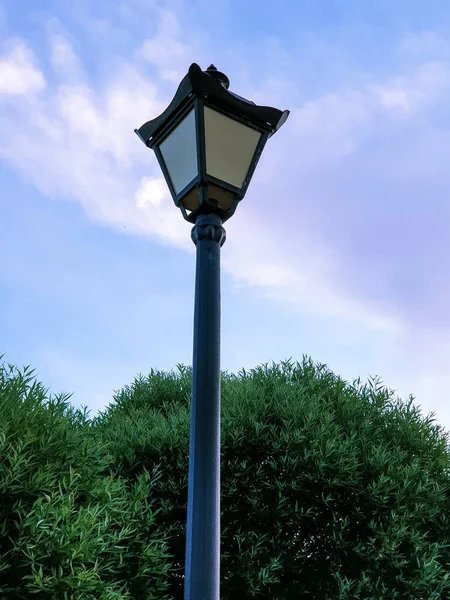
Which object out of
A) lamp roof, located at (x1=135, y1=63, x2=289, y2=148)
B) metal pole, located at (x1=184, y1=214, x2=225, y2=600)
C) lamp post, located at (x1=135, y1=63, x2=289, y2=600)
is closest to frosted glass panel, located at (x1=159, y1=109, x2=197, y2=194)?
lamp post, located at (x1=135, y1=63, x2=289, y2=600)

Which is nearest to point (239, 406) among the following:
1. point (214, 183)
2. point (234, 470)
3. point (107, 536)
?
point (234, 470)

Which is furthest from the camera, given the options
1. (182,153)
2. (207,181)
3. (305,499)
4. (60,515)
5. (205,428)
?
(305,499)

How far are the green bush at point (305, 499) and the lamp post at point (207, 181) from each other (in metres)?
4.46

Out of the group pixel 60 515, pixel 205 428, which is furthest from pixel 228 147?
pixel 60 515

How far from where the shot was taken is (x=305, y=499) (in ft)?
27.5

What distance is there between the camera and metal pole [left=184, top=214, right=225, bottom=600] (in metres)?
3.22

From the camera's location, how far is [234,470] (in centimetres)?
853

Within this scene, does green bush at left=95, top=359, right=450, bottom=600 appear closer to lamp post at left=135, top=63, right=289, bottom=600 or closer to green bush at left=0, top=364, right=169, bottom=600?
green bush at left=0, top=364, right=169, bottom=600

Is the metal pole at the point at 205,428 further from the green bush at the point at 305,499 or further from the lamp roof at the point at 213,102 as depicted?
the green bush at the point at 305,499

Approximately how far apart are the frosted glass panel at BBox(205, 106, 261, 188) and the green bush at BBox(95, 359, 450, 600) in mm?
4993

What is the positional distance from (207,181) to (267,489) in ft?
18.9

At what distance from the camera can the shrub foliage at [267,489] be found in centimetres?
610

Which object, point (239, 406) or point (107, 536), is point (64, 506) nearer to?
point (107, 536)

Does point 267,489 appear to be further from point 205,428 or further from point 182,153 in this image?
point 182,153
